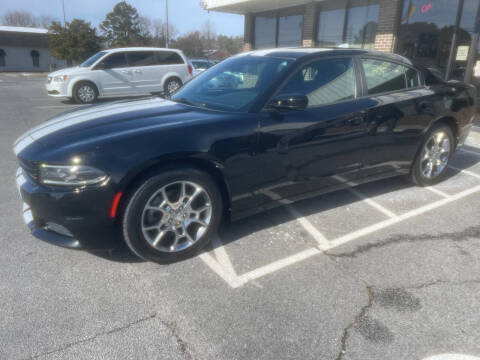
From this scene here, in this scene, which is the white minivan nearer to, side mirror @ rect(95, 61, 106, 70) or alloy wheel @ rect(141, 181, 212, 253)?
side mirror @ rect(95, 61, 106, 70)

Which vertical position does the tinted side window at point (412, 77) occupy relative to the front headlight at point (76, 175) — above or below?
above

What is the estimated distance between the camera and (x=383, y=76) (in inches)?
155

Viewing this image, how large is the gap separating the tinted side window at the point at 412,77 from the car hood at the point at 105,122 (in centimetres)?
257

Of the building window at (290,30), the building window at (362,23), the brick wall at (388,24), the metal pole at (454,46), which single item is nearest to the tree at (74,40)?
the building window at (290,30)

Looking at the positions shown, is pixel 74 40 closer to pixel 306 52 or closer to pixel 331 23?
pixel 331 23

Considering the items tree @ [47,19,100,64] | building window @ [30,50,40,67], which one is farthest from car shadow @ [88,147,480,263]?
building window @ [30,50,40,67]

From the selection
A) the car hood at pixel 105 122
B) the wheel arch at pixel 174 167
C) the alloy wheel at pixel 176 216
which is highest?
the car hood at pixel 105 122

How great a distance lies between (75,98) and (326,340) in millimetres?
11795

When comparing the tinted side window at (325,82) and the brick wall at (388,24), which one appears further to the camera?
the brick wall at (388,24)

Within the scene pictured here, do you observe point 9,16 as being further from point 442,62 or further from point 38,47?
point 442,62

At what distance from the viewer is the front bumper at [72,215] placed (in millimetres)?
2436

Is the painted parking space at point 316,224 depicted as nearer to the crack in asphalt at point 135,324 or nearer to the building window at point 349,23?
the crack in asphalt at point 135,324

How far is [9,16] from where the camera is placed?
76562 mm

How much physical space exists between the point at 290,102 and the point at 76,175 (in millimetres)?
1685
